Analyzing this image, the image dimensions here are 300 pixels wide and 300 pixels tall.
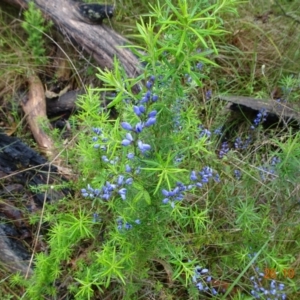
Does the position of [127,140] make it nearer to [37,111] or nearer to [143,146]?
[143,146]

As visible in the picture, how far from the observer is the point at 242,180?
2590 mm

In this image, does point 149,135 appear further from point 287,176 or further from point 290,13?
point 290,13

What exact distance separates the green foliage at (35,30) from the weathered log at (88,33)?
0.08m

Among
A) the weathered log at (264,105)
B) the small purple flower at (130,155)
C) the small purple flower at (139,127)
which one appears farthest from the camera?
the weathered log at (264,105)

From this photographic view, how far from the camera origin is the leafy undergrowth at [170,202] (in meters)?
1.68

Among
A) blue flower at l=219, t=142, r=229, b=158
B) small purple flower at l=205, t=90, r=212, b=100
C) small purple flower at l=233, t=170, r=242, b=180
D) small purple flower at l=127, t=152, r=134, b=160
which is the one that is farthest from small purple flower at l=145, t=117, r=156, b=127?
small purple flower at l=205, t=90, r=212, b=100

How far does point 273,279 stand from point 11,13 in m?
2.61

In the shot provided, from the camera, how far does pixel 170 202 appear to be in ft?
5.95

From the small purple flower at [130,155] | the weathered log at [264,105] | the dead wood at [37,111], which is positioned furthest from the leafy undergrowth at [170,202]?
the dead wood at [37,111]

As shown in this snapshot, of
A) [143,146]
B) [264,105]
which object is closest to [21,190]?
[143,146]

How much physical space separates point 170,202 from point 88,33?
1.84 meters

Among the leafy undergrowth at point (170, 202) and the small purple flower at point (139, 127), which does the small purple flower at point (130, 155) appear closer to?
the leafy undergrowth at point (170, 202)

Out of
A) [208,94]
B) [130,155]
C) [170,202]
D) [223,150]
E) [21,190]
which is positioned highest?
[130,155]

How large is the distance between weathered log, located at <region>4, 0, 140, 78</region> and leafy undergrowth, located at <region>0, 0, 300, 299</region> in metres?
0.34
